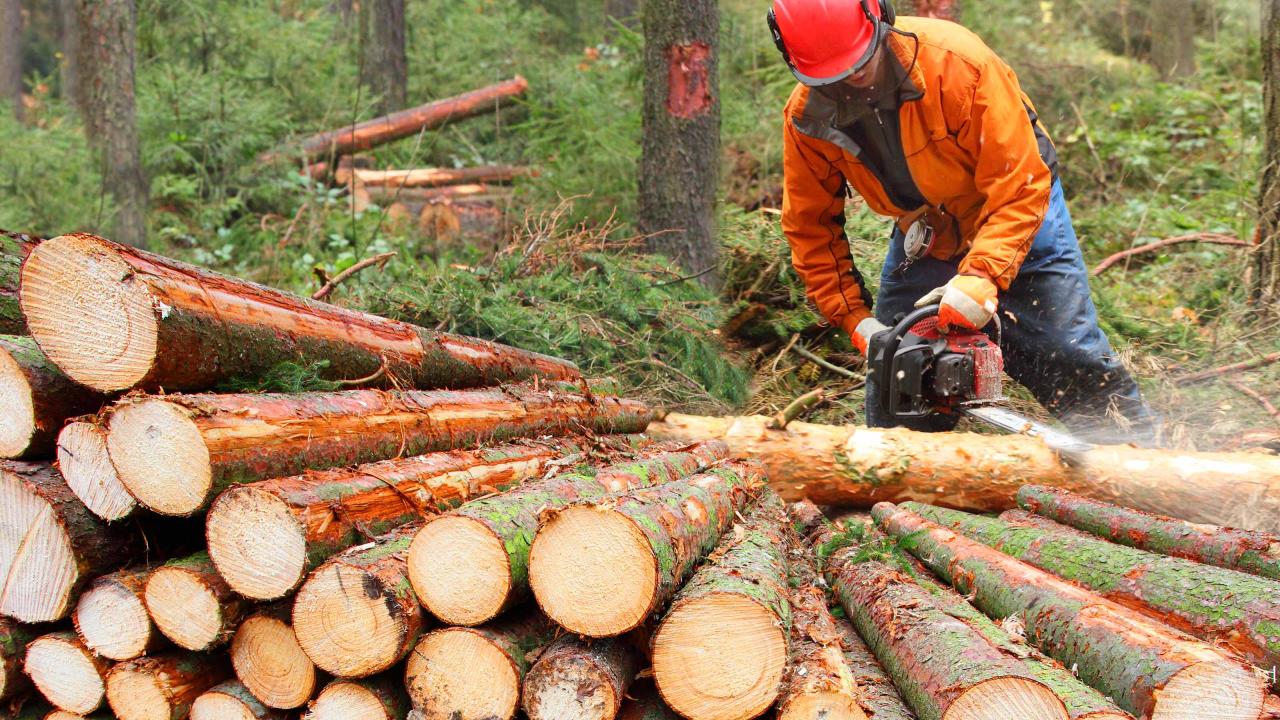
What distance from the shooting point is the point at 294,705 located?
2131 millimetres

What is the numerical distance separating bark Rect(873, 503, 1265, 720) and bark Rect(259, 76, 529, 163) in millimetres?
7966

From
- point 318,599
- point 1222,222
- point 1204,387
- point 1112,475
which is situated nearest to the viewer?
point 318,599

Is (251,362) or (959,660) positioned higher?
(251,362)

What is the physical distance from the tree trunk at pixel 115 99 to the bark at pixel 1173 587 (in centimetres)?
720

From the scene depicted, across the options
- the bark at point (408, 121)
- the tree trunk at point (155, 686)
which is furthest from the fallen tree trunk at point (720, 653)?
the bark at point (408, 121)

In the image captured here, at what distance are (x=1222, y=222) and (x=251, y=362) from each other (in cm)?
779

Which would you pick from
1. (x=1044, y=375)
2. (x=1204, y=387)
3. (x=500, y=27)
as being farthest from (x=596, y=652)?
(x=500, y=27)

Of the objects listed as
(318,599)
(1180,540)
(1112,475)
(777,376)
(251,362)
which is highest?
(251,362)

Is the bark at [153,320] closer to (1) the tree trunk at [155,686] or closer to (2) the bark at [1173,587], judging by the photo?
(1) the tree trunk at [155,686]

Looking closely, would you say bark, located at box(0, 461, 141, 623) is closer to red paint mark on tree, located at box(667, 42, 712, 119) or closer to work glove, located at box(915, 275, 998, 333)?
work glove, located at box(915, 275, 998, 333)

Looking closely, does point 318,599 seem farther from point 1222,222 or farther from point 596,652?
point 1222,222

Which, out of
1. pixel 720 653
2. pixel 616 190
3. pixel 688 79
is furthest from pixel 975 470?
pixel 616 190

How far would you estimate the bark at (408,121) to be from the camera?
370 inches

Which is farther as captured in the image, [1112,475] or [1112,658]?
[1112,475]
